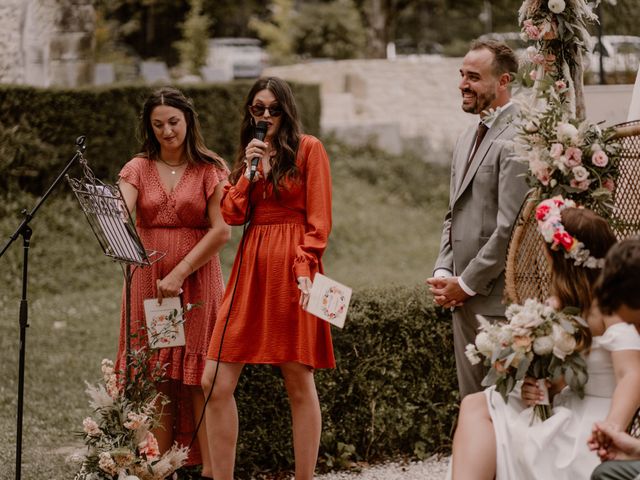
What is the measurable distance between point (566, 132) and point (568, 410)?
0.99 meters

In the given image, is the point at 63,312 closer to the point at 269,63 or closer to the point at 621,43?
the point at 621,43

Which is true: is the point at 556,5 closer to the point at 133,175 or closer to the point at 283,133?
the point at 283,133

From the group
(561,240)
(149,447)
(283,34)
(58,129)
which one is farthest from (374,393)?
(283,34)

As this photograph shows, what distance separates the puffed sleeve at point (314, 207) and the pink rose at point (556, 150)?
1019 millimetres

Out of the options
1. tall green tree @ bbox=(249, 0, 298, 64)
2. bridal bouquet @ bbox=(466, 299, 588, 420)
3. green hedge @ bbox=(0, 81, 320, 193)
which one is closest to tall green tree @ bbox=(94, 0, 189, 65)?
tall green tree @ bbox=(249, 0, 298, 64)

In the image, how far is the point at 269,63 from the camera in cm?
2389

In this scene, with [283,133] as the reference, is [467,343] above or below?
below

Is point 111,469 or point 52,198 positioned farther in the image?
point 52,198

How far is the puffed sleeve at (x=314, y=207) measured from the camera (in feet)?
14.3

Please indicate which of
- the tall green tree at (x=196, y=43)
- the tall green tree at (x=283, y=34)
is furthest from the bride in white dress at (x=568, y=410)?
the tall green tree at (x=196, y=43)

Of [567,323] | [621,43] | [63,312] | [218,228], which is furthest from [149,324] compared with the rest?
[621,43]

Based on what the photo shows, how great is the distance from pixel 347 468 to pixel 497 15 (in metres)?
28.5

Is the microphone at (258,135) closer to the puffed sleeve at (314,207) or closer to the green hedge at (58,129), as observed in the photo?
the puffed sleeve at (314,207)

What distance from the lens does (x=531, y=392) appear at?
3545 mm
